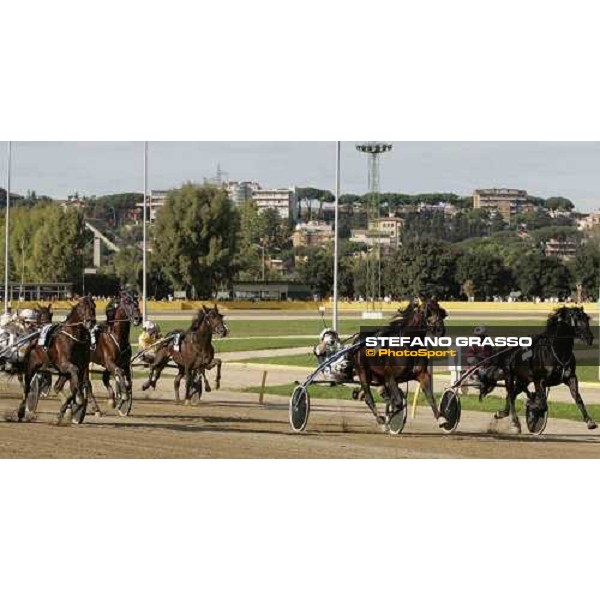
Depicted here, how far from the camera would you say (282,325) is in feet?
84.3

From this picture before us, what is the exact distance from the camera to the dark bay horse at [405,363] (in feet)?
51.2

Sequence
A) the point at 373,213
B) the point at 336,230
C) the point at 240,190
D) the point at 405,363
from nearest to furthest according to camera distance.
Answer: the point at 405,363, the point at 336,230, the point at 373,213, the point at 240,190

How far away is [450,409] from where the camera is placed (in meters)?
16.2

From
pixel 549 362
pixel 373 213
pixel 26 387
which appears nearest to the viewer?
pixel 549 362

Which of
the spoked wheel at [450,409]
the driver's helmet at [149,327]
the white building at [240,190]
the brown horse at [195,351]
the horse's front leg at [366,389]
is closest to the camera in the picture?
the horse's front leg at [366,389]

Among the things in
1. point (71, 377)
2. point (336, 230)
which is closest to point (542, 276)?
point (336, 230)

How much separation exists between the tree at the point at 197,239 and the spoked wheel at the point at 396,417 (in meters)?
5.47

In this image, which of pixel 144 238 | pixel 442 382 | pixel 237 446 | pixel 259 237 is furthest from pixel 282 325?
pixel 237 446

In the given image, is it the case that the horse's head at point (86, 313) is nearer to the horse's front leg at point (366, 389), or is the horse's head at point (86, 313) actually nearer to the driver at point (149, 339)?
the horse's front leg at point (366, 389)

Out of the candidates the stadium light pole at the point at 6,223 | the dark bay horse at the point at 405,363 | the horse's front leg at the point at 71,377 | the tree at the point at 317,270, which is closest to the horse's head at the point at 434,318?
the dark bay horse at the point at 405,363

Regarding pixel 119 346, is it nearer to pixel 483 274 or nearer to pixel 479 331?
pixel 479 331

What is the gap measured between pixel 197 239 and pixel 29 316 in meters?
2.97

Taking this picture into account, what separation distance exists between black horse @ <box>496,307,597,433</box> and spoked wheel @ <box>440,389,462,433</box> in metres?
0.78

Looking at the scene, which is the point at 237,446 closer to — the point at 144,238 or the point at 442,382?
the point at 442,382
